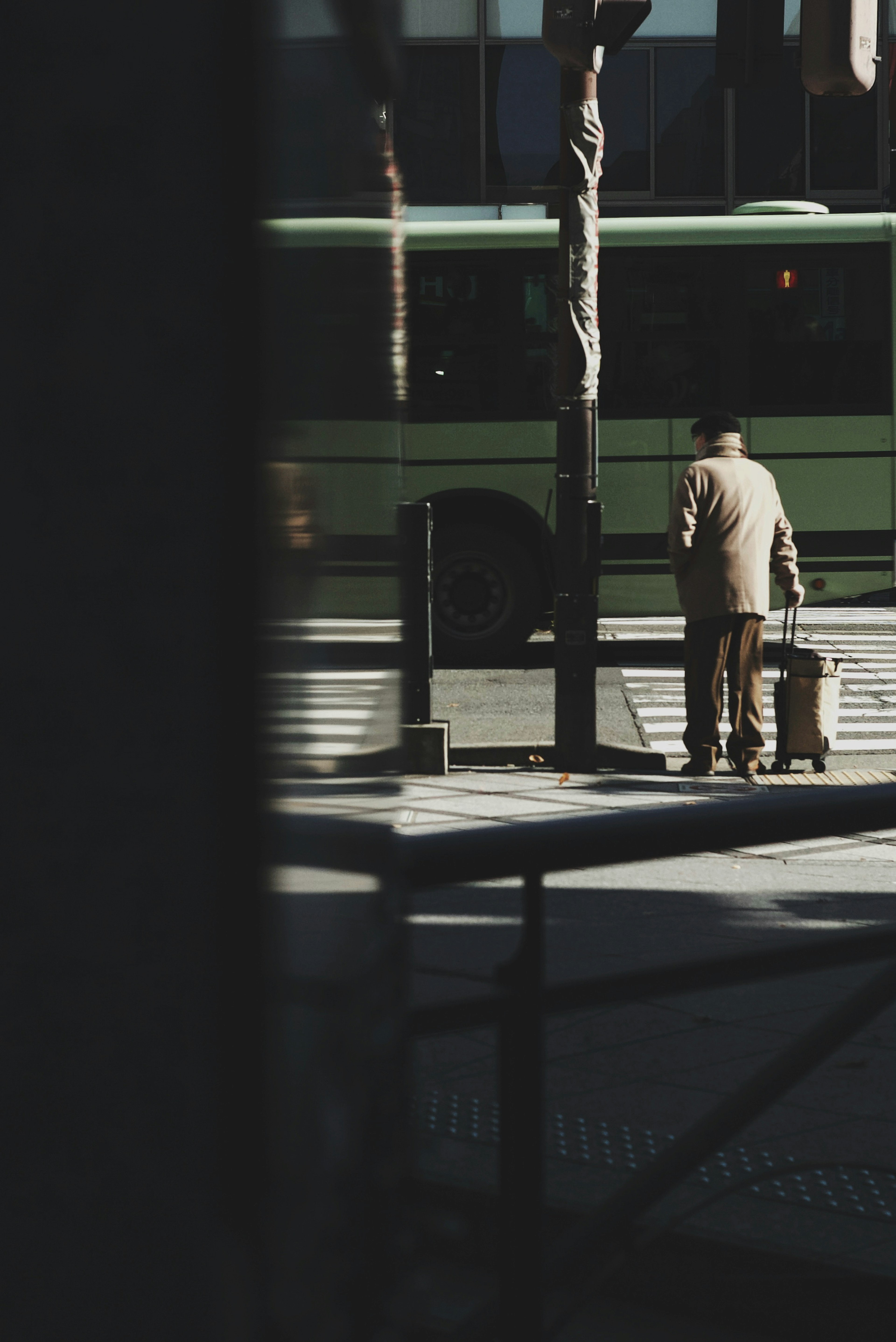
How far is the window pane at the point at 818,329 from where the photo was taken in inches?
466

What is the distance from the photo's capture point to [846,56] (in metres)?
6.43

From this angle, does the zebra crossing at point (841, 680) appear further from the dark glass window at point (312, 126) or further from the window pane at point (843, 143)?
the window pane at point (843, 143)

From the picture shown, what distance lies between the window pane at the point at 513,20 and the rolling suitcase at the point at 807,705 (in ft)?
51.9

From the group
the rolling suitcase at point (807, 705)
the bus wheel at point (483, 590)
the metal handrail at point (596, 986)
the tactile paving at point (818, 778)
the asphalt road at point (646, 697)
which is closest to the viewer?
the metal handrail at point (596, 986)

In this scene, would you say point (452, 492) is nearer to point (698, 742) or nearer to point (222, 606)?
point (698, 742)

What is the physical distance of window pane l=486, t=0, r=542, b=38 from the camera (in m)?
21.1

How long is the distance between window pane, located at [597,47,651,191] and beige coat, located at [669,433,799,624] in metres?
14.3

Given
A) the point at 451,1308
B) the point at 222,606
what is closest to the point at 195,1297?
the point at 222,606

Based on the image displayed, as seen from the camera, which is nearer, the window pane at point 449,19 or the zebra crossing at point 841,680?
the zebra crossing at point 841,680

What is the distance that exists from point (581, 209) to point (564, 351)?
0.70 m

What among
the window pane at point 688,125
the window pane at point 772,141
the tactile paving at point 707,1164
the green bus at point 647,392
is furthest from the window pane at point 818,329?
Result: the window pane at point 772,141

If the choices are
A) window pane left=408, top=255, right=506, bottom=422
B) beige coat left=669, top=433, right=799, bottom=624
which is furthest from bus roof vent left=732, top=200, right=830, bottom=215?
beige coat left=669, top=433, right=799, bottom=624

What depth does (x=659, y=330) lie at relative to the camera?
39.4 ft

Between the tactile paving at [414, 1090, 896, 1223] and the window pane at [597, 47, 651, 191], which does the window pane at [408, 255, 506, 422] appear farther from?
the window pane at [597, 47, 651, 191]
